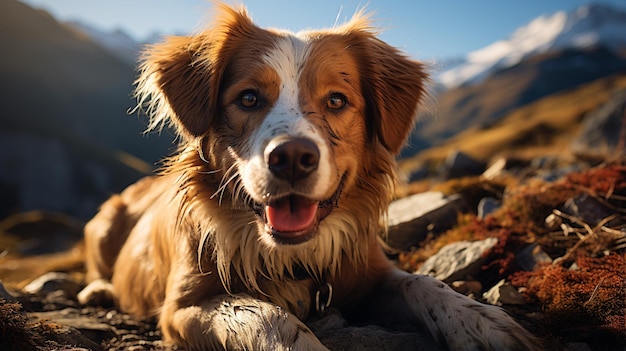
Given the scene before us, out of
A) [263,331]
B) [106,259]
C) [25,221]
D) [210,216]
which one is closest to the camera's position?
[263,331]

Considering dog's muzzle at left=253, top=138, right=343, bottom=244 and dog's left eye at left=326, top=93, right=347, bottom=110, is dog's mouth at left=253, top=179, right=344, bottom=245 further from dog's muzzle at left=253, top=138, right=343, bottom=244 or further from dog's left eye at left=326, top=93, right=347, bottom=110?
dog's left eye at left=326, top=93, right=347, bottom=110

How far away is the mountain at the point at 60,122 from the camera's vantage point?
87250 mm

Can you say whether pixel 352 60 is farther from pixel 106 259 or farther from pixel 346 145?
pixel 106 259

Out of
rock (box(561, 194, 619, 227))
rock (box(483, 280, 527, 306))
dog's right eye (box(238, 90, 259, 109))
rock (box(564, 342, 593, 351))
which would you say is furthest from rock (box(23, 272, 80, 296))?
rock (box(561, 194, 619, 227))

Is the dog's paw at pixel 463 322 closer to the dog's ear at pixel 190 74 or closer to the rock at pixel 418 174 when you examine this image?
the dog's ear at pixel 190 74

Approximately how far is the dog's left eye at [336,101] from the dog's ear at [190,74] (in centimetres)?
107

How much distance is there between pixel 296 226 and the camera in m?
3.82

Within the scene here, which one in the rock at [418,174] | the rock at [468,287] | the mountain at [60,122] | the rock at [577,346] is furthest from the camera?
the mountain at [60,122]

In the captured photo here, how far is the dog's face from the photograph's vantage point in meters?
3.65

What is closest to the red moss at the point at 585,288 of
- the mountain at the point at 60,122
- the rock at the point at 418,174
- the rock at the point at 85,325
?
the rock at the point at 85,325

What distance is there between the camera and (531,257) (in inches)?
192

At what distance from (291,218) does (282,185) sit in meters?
0.41

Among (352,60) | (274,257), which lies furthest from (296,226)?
(352,60)

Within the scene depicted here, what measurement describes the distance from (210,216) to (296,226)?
104 centimetres
